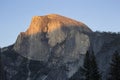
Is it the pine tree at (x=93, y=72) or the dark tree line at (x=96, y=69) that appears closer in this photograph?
the dark tree line at (x=96, y=69)

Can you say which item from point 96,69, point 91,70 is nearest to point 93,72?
point 91,70

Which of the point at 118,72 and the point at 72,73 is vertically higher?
the point at 118,72

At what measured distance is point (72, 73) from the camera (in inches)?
6890

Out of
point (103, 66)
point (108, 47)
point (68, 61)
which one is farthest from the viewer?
point (68, 61)

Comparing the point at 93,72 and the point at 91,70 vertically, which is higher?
the point at 91,70

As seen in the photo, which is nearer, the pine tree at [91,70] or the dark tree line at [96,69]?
the dark tree line at [96,69]

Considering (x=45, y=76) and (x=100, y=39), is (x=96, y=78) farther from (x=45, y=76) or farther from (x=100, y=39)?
(x=45, y=76)

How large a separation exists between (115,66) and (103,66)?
102662 mm

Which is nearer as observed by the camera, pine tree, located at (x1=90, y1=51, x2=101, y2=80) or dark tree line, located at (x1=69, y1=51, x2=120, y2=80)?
dark tree line, located at (x1=69, y1=51, x2=120, y2=80)

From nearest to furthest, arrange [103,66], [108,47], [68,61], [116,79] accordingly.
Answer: [116,79], [103,66], [108,47], [68,61]

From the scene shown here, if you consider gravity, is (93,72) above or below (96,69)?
below

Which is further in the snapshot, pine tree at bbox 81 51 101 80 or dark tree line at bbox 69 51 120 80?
pine tree at bbox 81 51 101 80

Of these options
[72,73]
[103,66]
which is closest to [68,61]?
[72,73]

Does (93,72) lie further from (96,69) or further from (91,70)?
(96,69)
